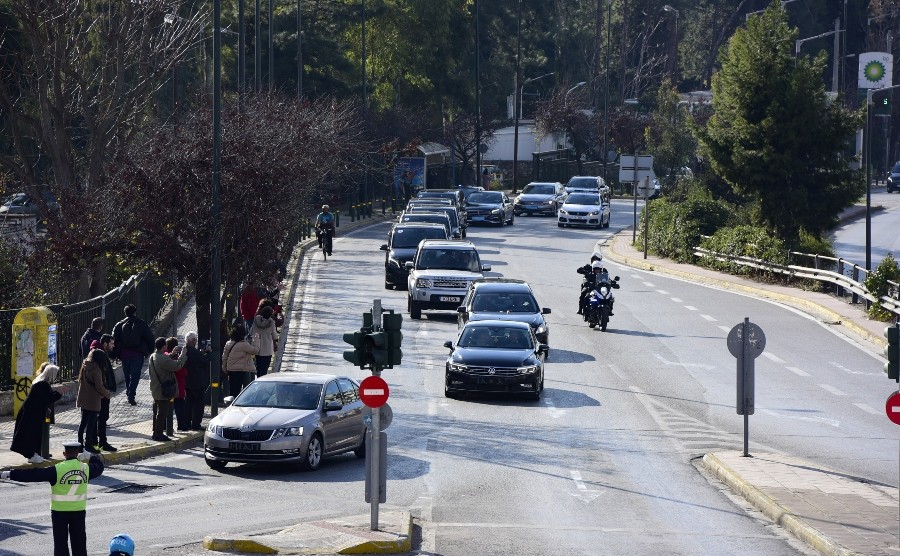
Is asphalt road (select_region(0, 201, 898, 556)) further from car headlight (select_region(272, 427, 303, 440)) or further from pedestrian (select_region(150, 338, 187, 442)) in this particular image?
pedestrian (select_region(150, 338, 187, 442))

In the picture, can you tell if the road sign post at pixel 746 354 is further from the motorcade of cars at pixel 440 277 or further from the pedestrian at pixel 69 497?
the motorcade of cars at pixel 440 277

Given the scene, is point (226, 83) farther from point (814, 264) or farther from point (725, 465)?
point (725, 465)

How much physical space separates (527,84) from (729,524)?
11216cm

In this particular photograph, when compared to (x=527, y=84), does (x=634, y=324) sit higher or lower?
lower

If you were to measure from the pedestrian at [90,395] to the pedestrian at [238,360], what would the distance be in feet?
14.0

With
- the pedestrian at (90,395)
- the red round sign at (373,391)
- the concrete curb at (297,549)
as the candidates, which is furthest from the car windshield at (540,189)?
the concrete curb at (297,549)

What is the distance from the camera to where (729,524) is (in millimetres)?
15492

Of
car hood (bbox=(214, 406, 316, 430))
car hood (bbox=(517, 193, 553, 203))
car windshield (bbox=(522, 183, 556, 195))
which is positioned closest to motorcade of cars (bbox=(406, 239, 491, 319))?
car hood (bbox=(214, 406, 316, 430))

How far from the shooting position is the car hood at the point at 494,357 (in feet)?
81.5

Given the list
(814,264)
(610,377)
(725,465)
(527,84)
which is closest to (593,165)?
(527,84)

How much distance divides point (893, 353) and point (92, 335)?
1379 cm

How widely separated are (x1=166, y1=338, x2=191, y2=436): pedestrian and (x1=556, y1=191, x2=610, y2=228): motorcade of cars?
44.1m

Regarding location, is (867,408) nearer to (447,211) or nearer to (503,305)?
(503,305)

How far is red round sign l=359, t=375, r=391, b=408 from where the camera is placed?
1446 cm
